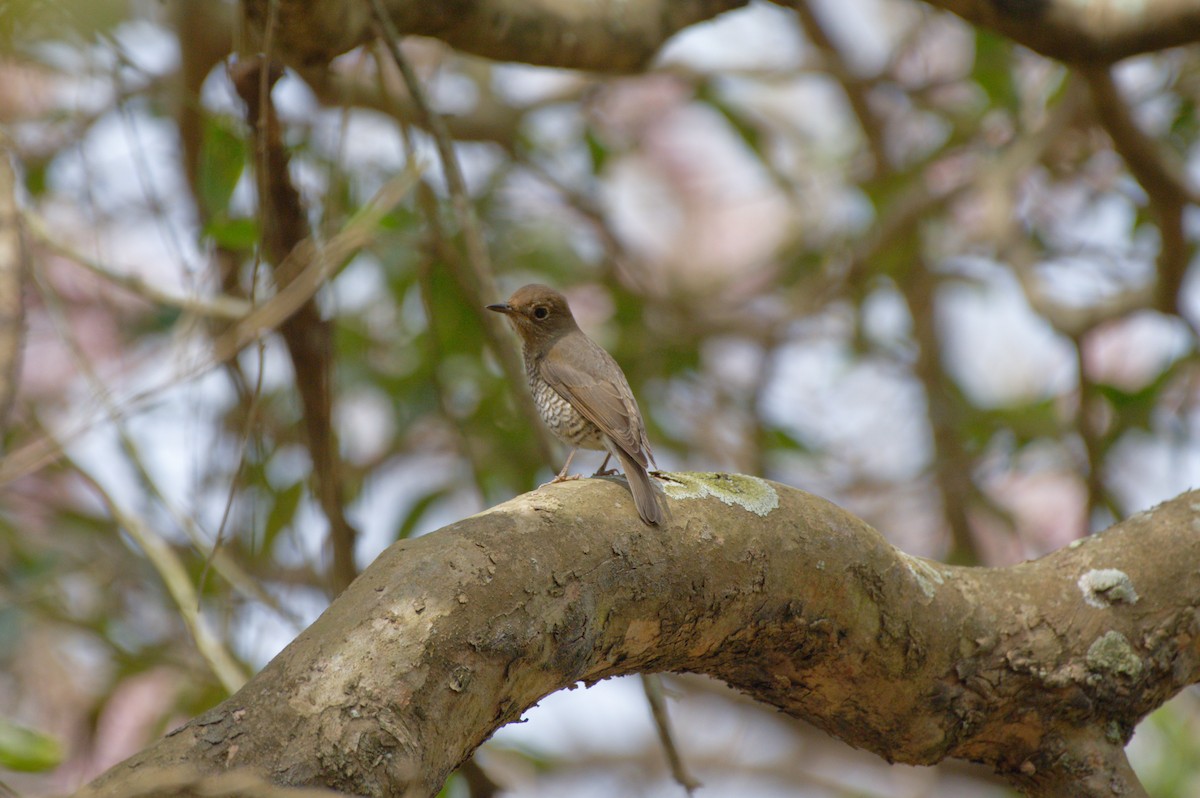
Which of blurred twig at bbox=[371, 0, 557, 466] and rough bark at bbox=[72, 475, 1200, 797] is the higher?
blurred twig at bbox=[371, 0, 557, 466]

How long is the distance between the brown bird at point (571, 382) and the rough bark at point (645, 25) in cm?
74

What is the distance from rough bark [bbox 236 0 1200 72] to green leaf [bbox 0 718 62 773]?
1.74m

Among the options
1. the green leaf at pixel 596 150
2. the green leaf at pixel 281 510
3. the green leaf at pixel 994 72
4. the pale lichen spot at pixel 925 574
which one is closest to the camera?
the pale lichen spot at pixel 925 574

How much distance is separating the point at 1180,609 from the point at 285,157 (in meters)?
2.28

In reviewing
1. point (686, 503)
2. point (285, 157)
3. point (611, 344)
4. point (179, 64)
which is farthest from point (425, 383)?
point (686, 503)

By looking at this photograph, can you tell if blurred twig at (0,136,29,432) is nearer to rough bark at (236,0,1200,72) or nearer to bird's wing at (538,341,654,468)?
rough bark at (236,0,1200,72)

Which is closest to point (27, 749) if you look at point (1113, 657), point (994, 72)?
point (1113, 657)

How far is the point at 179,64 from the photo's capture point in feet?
14.6

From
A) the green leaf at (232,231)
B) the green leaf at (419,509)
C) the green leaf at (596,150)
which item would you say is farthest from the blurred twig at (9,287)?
→ the green leaf at (596,150)

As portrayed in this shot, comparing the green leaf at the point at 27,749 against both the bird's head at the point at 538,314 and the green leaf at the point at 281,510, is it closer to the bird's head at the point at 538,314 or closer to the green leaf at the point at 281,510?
the bird's head at the point at 538,314

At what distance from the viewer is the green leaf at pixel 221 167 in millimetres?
3459

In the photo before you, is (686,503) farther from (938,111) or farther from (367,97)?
(938,111)

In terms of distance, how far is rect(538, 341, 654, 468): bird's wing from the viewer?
326 cm

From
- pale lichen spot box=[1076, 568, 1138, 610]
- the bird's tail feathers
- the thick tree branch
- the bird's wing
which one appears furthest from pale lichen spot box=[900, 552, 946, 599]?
the thick tree branch
